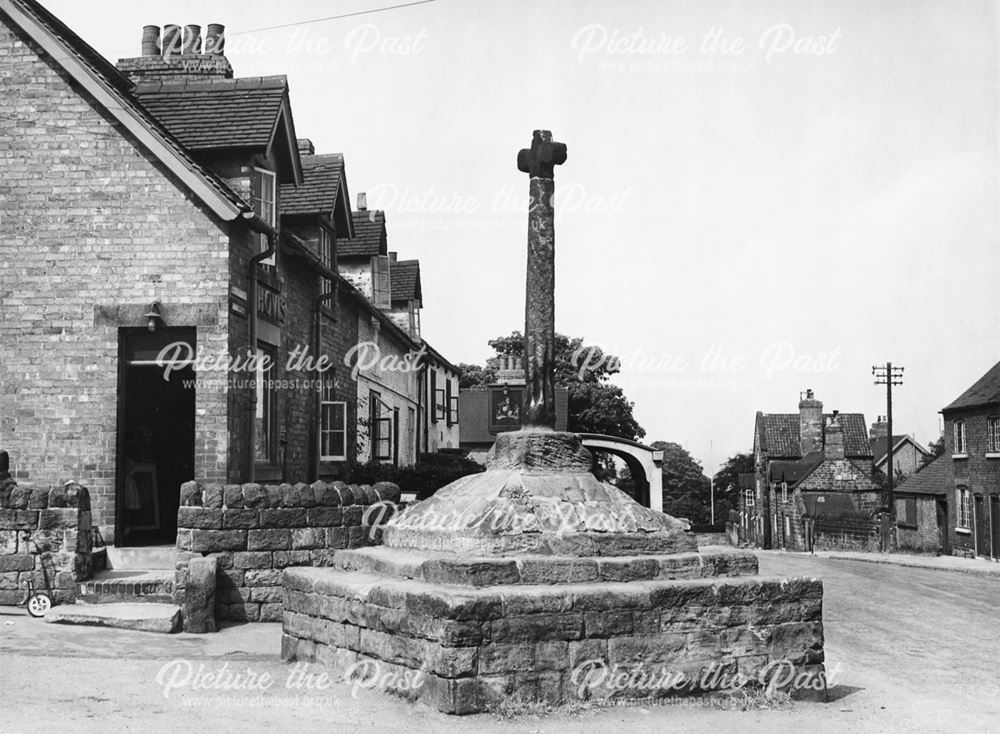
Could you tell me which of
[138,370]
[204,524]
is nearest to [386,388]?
[138,370]

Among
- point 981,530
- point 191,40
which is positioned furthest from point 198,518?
point 981,530

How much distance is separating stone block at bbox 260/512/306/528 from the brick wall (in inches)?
115

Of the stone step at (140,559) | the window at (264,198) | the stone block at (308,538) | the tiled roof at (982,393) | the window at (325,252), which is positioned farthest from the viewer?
the tiled roof at (982,393)

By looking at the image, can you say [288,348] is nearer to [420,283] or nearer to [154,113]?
[154,113]

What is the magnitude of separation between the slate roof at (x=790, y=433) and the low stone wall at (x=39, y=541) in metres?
50.0

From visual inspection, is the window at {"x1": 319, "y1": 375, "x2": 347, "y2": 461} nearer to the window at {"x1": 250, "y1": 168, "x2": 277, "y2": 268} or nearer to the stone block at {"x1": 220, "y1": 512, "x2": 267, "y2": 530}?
the window at {"x1": 250, "y1": 168, "x2": 277, "y2": 268}

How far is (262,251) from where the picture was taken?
50.4 feet

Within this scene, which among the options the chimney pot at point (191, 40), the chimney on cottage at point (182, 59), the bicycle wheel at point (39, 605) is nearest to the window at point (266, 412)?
the chimney on cottage at point (182, 59)

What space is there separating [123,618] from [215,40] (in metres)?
11.8

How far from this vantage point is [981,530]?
1367 inches

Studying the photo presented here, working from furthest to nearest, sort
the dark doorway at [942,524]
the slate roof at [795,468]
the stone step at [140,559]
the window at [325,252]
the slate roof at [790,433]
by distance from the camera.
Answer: the slate roof at [790,433]
the slate roof at [795,468]
the dark doorway at [942,524]
the window at [325,252]
the stone step at [140,559]

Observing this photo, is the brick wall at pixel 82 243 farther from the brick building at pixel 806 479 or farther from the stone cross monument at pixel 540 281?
the brick building at pixel 806 479

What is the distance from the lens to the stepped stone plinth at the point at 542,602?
20.9 ft

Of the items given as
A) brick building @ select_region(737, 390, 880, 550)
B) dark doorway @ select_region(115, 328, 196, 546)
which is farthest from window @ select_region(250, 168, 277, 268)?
brick building @ select_region(737, 390, 880, 550)
